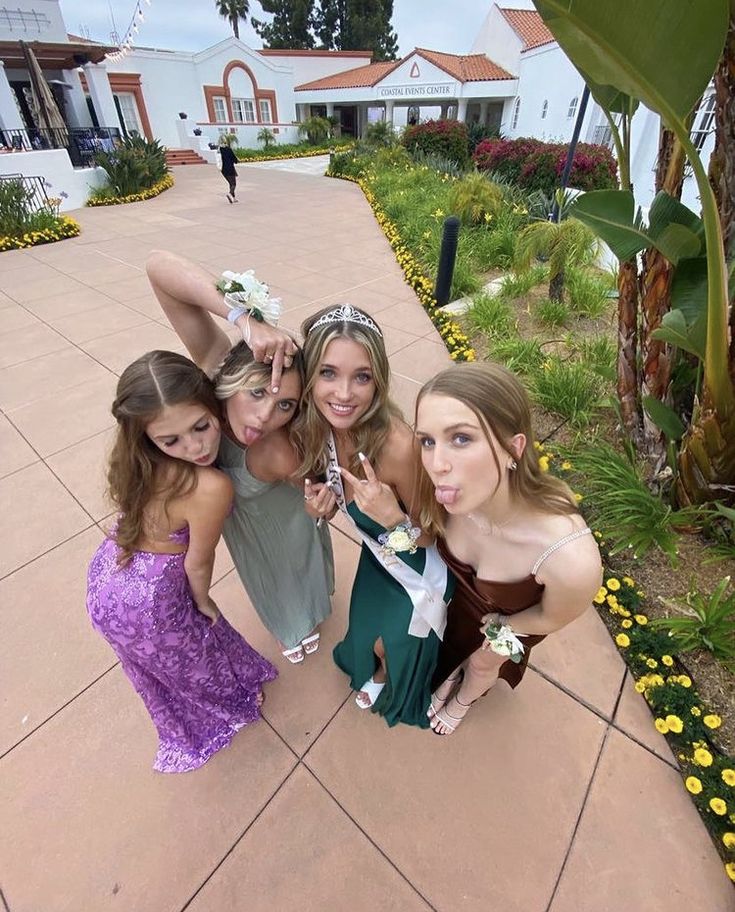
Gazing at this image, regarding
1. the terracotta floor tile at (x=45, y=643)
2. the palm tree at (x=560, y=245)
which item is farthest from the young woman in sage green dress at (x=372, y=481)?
the palm tree at (x=560, y=245)

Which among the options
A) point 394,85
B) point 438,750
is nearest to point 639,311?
point 438,750

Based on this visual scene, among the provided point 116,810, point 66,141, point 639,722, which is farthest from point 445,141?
point 116,810

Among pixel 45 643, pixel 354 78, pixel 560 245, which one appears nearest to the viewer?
pixel 45 643

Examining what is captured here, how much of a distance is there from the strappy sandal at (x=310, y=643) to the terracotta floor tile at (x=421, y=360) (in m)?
2.88

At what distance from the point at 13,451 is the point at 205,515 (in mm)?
3284

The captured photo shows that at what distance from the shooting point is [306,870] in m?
1.62

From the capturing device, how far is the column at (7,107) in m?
15.4

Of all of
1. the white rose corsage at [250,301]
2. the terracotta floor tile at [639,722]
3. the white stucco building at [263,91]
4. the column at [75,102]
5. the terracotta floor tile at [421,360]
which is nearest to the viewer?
the white rose corsage at [250,301]

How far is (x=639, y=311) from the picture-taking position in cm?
269

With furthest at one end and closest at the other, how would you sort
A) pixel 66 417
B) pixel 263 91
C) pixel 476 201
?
pixel 263 91
pixel 476 201
pixel 66 417

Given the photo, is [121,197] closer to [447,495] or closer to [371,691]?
[371,691]

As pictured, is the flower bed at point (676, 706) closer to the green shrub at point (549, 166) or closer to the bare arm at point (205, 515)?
the bare arm at point (205, 515)

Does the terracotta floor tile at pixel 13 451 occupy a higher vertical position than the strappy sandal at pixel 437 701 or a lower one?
lower

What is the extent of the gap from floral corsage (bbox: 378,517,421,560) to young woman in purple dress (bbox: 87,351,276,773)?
0.54 metres
